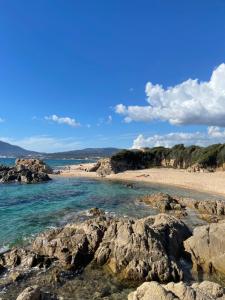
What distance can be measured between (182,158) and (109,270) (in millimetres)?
77546

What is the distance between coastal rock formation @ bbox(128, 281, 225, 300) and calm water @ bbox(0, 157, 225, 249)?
16.1 metres

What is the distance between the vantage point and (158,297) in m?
12.5

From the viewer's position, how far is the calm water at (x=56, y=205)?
31753 mm

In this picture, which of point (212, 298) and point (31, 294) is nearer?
point (212, 298)

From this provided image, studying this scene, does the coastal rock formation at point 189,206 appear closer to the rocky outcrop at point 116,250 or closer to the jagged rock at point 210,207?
the jagged rock at point 210,207

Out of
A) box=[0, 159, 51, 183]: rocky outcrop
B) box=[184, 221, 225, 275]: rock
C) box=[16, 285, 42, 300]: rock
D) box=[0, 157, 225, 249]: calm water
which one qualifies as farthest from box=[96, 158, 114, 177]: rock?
box=[16, 285, 42, 300]: rock

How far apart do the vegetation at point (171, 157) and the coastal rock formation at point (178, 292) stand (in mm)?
72863

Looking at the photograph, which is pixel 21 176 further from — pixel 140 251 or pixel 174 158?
pixel 140 251

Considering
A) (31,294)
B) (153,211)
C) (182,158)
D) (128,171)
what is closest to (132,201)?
(153,211)

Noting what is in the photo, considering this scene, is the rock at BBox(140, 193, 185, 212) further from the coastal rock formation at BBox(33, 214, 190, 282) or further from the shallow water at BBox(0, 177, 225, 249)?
the coastal rock formation at BBox(33, 214, 190, 282)

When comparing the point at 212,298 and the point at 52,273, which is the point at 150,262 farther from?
the point at 212,298

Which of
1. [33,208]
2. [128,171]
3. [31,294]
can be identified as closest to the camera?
[31,294]

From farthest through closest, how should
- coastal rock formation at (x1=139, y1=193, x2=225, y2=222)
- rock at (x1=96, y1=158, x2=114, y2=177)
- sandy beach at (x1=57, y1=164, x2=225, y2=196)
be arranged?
rock at (x1=96, y1=158, x2=114, y2=177), sandy beach at (x1=57, y1=164, x2=225, y2=196), coastal rock formation at (x1=139, y1=193, x2=225, y2=222)

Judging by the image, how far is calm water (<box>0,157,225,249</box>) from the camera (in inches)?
1250
